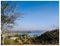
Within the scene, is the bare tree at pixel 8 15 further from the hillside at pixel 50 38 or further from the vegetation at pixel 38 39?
the hillside at pixel 50 38

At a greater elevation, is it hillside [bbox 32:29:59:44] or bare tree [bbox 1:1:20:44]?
bare tree [bbox 1:1:20:44]

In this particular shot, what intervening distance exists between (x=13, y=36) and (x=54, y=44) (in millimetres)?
811

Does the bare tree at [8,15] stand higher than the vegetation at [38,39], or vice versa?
the bare tree at [8,15]

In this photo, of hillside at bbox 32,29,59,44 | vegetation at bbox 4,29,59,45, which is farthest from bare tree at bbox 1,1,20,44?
hillside at bbox 32,29,59,44

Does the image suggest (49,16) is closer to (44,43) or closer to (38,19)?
(38,19)

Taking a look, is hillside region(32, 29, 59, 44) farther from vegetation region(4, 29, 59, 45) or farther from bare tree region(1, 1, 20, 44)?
bare tree region(1, 1, 20, 44)

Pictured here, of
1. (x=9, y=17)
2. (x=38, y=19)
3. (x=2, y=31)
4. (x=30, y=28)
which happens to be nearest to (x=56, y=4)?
(x=38, y=19)

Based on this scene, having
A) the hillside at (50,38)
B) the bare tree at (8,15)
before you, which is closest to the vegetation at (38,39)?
the hillside at (50,38)

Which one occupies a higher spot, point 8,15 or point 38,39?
point 8,15

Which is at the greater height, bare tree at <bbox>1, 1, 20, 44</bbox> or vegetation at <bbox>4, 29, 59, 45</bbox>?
bare tree at <bbox>1, 1, 20, 44</bbox>

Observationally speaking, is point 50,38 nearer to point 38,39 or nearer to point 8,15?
point 38,39

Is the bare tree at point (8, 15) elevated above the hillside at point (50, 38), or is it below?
above

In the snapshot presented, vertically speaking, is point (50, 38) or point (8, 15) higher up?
point (8, 15)

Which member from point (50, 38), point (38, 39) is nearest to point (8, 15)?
point (38, 39)
